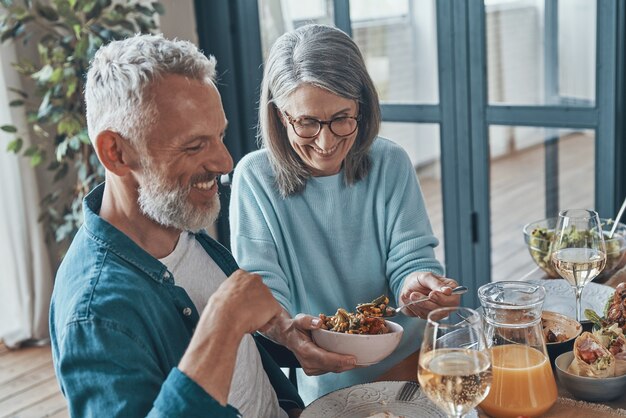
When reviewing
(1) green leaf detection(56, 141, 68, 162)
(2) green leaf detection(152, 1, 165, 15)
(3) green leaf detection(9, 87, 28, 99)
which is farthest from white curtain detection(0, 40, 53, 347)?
(2) green leaf detection(152, 1, 165, 15)

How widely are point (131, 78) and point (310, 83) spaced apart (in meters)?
0.53

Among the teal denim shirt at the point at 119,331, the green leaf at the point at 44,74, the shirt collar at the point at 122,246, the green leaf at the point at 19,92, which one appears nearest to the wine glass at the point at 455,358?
the teal denim shirt at the point at 119,331

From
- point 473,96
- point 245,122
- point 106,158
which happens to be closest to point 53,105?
point 245,122

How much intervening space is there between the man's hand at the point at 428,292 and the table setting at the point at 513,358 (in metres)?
0.04

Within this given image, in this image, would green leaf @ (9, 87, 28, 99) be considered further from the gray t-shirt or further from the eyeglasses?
the gray t-shirt

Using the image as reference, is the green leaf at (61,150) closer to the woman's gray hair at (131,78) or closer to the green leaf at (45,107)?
the green leaf at (45,107)

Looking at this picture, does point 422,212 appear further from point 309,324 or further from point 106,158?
point 106,158

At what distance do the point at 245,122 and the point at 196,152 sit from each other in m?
2.22

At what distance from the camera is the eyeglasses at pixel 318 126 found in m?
→ 1.68

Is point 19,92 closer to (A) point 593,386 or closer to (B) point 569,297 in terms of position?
(B) point 569,297

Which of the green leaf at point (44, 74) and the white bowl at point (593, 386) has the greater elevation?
the green leaf at point (44, 74)

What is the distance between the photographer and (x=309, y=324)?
138 centimetres

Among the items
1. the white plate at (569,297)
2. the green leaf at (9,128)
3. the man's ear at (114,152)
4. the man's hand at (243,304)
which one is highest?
the man's ear at (114,152)

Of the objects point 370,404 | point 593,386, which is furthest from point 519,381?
point 370,404
